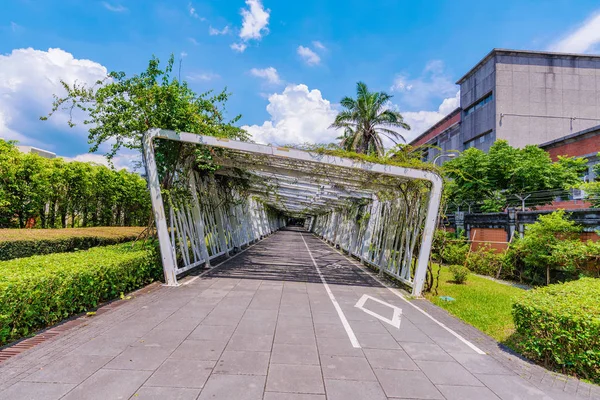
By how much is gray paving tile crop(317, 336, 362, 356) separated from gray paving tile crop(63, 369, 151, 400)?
6.94 feet

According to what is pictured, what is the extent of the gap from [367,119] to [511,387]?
18.8m

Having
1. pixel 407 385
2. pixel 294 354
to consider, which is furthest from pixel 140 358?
pixel 407 385

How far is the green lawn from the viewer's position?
228 inches

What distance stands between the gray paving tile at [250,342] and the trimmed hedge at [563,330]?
11.1ft

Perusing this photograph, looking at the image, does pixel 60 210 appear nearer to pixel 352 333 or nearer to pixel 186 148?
pixel 186 148

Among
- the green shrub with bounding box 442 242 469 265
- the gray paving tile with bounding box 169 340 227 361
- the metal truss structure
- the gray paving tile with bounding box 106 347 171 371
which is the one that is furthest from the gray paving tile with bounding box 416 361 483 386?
the green shrub with bounding box 442 242 469 265

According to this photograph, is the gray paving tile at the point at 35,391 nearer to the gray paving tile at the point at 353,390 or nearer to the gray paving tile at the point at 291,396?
the gray paving tile at the point at 291,396

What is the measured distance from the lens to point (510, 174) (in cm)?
1978

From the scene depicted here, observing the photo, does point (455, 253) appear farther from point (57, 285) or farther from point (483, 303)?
point (57, 285)

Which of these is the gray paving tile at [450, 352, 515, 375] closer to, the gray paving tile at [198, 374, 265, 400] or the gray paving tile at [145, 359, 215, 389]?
the gray paving tile at [198, 374, 265, 400]

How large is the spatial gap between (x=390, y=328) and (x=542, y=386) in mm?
2153

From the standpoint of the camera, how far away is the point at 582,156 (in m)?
21.9

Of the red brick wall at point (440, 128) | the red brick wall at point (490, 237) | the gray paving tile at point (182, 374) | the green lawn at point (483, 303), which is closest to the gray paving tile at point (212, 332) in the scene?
the gray paving tile at point (182, 374)

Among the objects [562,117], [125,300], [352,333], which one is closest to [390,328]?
[352,333]
